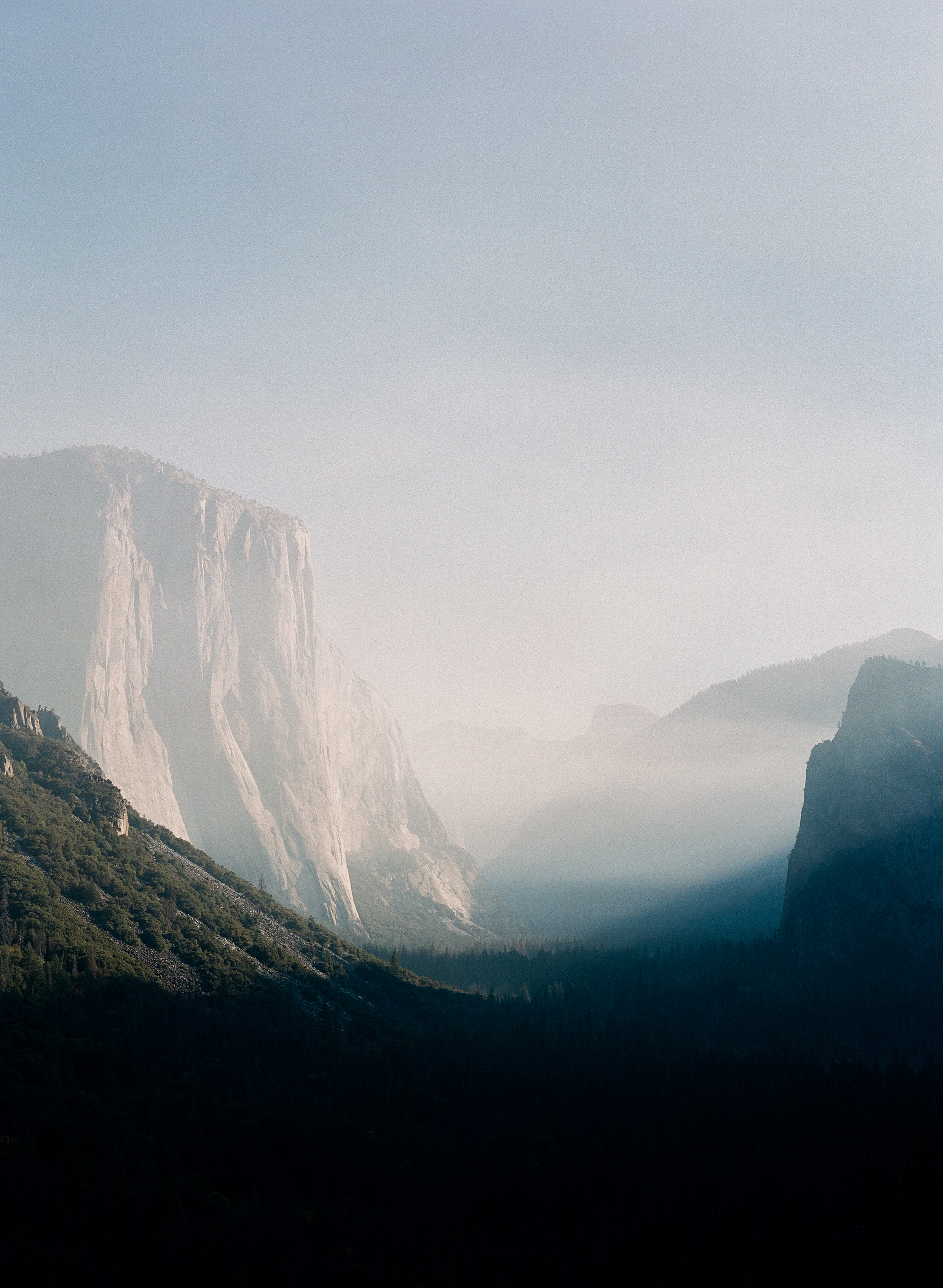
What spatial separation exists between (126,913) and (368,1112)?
44073mm

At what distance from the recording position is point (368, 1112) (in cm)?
9619

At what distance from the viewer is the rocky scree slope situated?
108688 millimetres

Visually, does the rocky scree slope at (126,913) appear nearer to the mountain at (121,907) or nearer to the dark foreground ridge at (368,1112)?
the mountain at (121,907)

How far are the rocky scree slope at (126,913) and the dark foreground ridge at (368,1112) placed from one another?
18.5 inches

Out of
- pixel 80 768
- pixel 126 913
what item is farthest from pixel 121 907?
pixel 80 768

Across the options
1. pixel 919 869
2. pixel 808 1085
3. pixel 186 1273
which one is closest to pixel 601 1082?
pixel 808 1085

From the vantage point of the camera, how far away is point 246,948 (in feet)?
447

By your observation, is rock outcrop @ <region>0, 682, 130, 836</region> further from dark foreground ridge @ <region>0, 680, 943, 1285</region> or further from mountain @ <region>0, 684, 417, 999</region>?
dark foreground ridge @ <region>0, 680, 943, 1285</region>

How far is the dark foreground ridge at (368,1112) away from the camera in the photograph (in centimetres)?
7056

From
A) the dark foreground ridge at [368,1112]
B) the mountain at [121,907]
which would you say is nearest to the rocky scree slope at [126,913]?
the mountain at [121,907]

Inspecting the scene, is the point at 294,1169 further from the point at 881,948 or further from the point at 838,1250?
the point at 881,948

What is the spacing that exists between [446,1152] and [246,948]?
55.2m

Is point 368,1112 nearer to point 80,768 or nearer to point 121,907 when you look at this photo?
point 121,907

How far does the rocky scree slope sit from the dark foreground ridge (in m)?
0.47
